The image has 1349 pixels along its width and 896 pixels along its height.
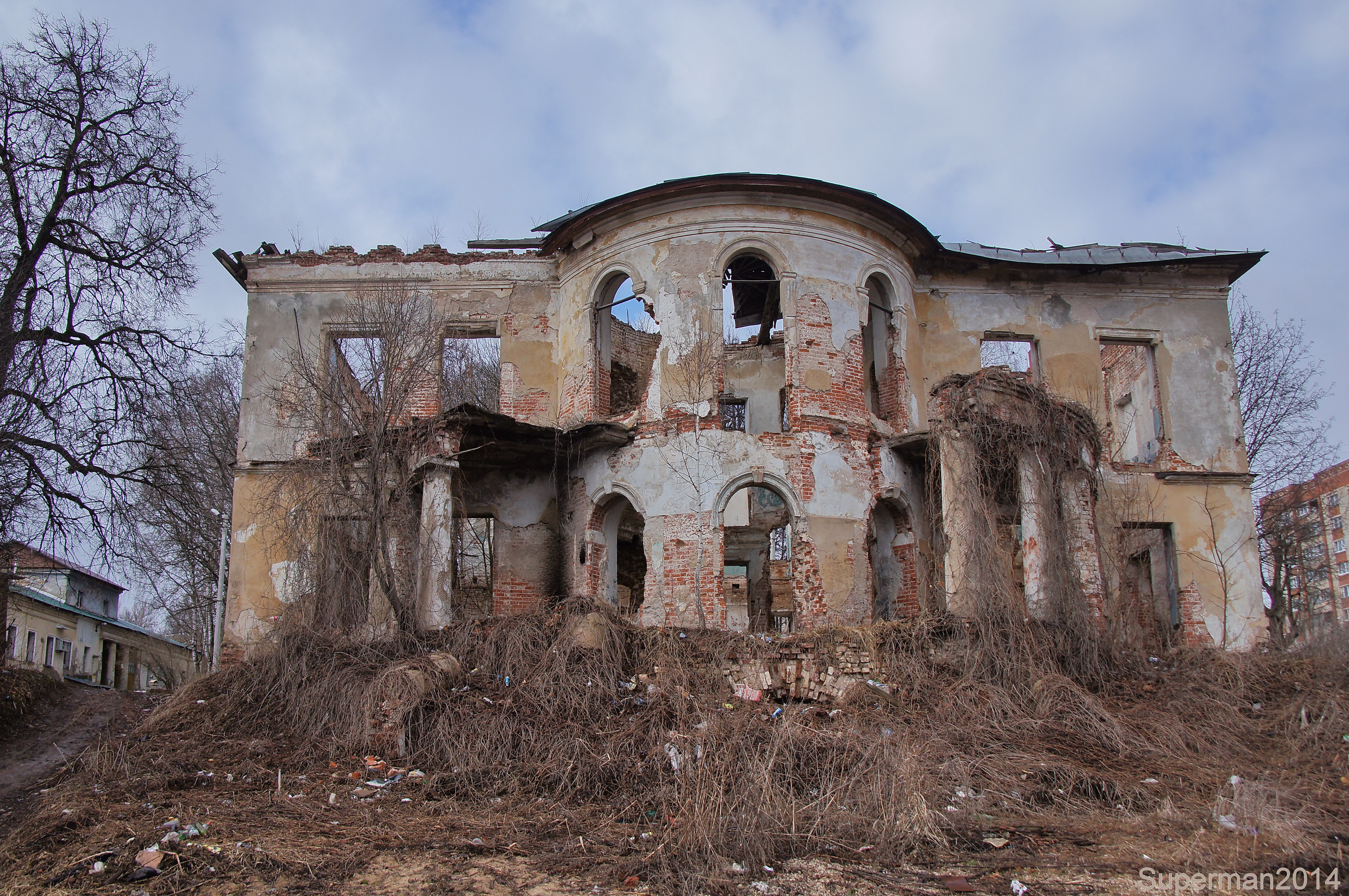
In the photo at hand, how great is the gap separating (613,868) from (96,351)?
37.4 ft

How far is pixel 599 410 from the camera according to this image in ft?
50.2

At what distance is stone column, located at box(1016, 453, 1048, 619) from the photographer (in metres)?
12.6

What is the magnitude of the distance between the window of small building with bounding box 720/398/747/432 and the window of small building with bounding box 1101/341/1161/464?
723cm

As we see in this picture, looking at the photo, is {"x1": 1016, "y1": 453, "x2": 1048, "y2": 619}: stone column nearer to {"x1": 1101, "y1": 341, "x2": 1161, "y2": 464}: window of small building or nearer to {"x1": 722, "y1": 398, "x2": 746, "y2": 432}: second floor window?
{"x1": 1101, "y1": 341, "x2": 1161, "y2": 464}: window of small building

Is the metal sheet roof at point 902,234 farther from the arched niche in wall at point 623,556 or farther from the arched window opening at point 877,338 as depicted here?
the arched niche in wall at point 623,556

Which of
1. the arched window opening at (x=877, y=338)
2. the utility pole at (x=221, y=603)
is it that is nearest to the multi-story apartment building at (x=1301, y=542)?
the arched window opening at (x=877, y=338)

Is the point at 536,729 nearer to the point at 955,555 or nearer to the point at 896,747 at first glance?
the point at 896,747

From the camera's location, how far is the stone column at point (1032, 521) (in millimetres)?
12586

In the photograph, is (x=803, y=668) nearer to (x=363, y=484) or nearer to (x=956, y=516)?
(x=956, y=516)

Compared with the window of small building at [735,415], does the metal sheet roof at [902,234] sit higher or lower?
higher

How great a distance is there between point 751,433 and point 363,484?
22.4ft

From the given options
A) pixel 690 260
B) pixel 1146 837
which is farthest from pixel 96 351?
pixel 1146 837
